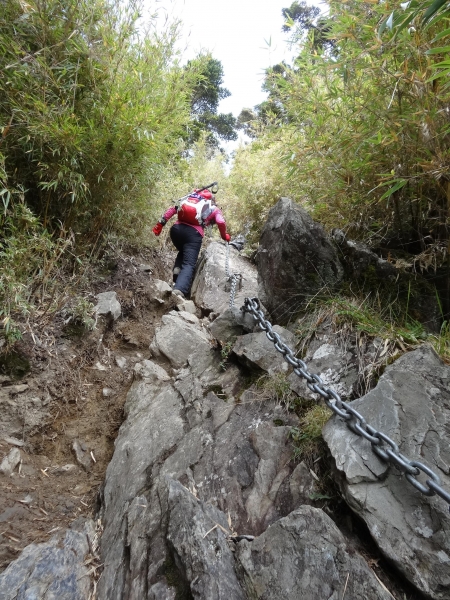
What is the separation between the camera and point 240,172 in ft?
23.5

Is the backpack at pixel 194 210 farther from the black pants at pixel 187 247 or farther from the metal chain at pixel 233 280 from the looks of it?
the metal chain at pixel 233 280

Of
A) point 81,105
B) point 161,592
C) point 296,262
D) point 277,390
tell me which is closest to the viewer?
point 161,592

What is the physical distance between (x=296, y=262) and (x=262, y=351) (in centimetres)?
85

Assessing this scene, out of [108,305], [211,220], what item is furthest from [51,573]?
[211,220]

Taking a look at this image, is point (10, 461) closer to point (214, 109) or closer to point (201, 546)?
point (201, 546)

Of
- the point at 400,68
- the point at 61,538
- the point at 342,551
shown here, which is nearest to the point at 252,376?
the point at 342,551

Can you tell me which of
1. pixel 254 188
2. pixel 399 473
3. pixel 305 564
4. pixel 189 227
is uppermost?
pixel 254 188

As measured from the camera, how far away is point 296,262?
2797 mm

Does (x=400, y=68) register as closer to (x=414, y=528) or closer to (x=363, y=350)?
(x=363, y=350)

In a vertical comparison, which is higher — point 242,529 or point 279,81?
point 279,81

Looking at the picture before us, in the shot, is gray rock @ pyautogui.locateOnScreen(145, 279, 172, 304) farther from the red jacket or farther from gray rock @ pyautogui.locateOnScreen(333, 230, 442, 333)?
gray rock @ pyautogui.locateOnScreen(333, 230, 442, 333)

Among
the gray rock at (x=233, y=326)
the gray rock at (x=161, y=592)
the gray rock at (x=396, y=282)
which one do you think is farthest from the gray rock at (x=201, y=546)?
the gray rock at (x=396, y=282)

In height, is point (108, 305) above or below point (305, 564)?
below

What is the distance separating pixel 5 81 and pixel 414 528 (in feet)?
13.3
